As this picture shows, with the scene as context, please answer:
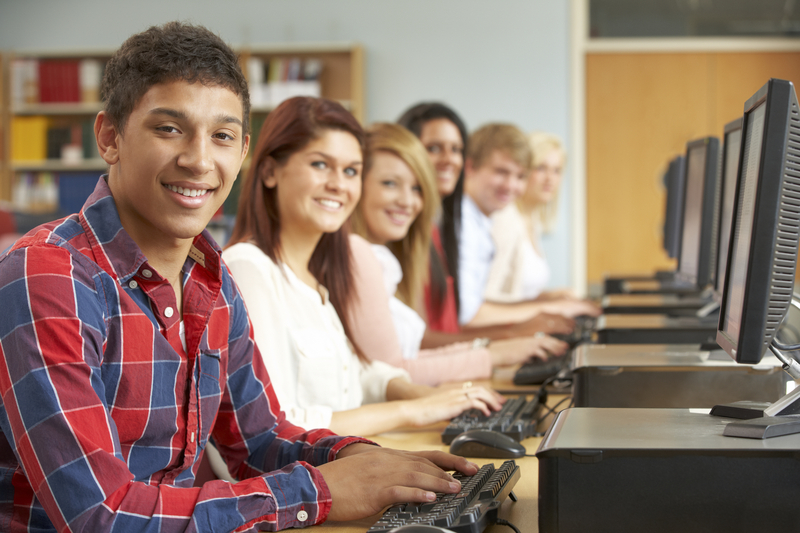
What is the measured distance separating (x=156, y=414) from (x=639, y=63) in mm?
5115

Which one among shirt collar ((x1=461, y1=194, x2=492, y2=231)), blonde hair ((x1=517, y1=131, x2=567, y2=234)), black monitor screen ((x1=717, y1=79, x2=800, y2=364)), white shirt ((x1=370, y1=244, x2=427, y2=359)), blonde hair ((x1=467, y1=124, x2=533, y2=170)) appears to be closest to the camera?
black monitor screen ((x1=717, y1=79, x2=800, y2=364))

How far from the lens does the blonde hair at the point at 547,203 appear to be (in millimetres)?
4918

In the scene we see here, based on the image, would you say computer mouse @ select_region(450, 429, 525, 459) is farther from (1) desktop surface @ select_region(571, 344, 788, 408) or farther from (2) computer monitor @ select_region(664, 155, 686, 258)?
(2) computer monitor @ select_region(664, 155, 686, 258)

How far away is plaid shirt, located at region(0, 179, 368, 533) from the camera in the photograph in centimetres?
76

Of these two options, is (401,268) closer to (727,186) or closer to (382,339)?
(382,339)

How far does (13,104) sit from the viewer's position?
17.4 feet

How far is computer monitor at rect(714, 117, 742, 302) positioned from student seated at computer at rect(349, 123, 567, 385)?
0.63 m

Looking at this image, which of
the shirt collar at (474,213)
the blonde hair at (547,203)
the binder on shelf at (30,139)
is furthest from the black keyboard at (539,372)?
the binder on shelf at (30,139)

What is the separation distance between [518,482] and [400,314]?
123cm

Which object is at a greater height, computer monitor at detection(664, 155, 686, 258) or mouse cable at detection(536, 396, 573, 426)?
computer monitor at detection(664, 155, 686, 258)

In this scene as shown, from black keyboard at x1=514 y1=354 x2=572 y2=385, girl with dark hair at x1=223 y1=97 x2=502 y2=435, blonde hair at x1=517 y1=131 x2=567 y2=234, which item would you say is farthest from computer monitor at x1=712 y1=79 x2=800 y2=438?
blonde hair at x1=517 y1=131 x2=567 y2=234

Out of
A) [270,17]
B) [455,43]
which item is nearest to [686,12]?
[455,43]

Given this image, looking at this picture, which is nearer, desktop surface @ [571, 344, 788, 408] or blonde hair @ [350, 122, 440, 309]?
desktop surface @ [571, 344, 788, 408]

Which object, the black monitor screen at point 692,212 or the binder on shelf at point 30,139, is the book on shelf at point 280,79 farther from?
the black monitor screen at point 692,212
